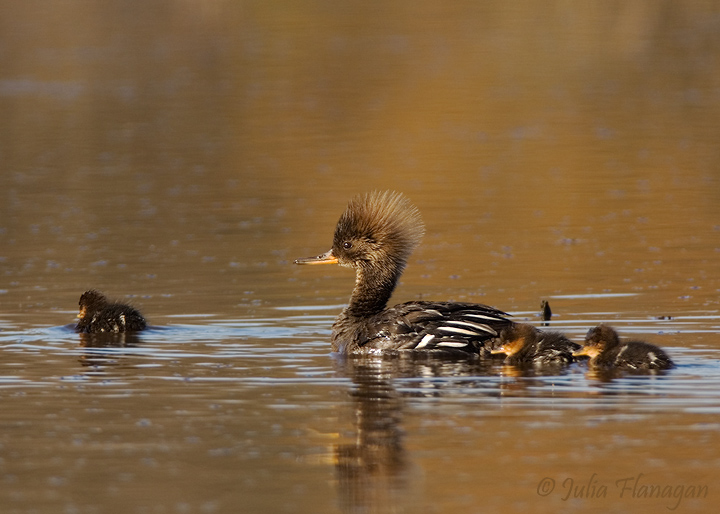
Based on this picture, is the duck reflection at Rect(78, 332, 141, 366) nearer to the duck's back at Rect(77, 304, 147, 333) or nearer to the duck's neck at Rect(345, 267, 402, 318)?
the duck's back at Rect(77, 304, 147, 333)

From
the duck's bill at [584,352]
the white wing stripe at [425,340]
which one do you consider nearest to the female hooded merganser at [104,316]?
the white wing stripe at [425,340]

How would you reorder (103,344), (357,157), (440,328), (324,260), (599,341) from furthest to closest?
(357,157), (324,260), (103,344), (440,328), (599,341)

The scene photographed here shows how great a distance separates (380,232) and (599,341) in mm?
2545

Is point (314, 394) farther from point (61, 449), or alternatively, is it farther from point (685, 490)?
point (685, 490)

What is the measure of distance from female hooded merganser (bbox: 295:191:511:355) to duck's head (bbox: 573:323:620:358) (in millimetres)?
737

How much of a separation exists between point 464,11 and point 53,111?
3120cm

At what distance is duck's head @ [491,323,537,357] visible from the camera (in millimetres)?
10336

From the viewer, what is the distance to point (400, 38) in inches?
1969

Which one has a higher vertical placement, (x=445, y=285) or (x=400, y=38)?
(x=400, y=38)

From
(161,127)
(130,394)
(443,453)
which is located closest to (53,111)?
(161,127)

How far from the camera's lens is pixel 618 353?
10039 mm

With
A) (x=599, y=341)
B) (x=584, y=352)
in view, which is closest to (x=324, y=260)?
(x=584, y=352)

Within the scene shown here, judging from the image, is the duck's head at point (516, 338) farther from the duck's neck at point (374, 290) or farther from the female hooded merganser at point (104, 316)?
the female hooded merganser at point (104, 316)

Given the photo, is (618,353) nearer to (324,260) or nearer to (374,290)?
(374,290)
